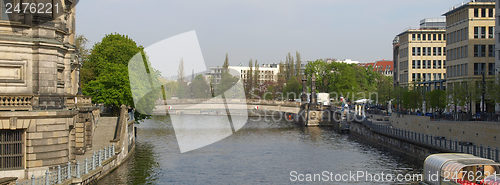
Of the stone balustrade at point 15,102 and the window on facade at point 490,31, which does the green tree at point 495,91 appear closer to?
the window on facade at point 490,31

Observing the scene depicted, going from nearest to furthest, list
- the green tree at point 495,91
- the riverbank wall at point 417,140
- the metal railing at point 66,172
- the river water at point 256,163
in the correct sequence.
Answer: the metal railing at point 66,172
the river water at point 256,163
the riverbank wall at point 417,140
the green tree at point 495,91

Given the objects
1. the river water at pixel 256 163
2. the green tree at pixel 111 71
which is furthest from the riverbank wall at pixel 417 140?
the green tree at pixel 111 71

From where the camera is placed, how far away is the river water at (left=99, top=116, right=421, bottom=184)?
38406 millimetres

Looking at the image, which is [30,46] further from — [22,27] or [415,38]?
[415,38]

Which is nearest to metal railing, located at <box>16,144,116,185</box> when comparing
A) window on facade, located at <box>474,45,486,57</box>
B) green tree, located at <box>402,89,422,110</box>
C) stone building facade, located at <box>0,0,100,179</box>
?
stone building facade, located at <box>0,0,100,179</box>

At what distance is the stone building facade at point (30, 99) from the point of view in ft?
86.5

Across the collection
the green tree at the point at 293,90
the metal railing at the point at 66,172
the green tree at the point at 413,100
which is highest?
the green tree at the point at 293,90

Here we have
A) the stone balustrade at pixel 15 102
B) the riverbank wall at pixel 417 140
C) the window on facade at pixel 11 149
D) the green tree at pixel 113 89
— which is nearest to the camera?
the stone balustrade at pixel 15 102

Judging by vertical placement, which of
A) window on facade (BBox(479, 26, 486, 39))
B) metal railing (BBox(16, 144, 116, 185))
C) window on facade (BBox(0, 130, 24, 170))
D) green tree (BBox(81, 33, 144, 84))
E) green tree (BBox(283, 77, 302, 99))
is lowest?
metal railing (BBox(16, 144, 116, 185))

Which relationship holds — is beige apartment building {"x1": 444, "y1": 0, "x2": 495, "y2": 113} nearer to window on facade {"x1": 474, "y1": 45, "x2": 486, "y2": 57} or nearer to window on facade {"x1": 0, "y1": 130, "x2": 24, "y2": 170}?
window on facade {"x1": 474, "y1": 45, "x2": 486, "y2": 57}

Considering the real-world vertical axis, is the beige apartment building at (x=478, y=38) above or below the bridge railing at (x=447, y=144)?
above

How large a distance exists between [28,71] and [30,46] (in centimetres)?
123

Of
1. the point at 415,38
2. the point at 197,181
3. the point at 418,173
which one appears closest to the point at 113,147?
the point at 197,181

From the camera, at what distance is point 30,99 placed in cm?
2683
